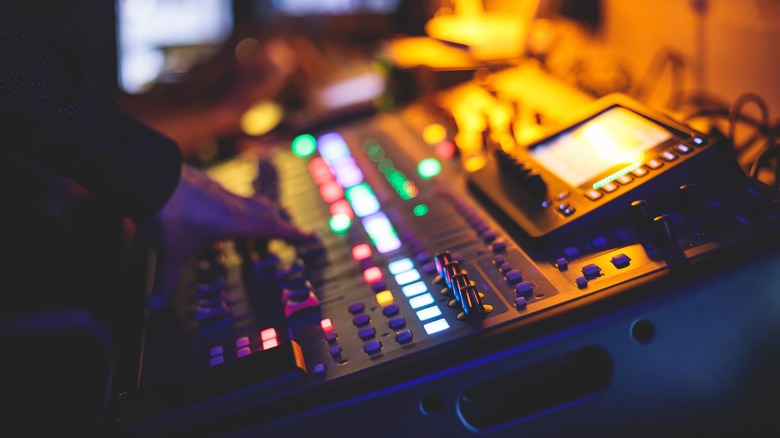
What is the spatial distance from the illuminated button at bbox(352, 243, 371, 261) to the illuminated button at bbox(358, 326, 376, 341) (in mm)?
173

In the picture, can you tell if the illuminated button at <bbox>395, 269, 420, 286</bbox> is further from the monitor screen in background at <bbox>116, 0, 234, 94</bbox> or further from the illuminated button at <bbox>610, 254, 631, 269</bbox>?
the monitor screen in background at <bbox>116, 0, 234, 94</bbox>

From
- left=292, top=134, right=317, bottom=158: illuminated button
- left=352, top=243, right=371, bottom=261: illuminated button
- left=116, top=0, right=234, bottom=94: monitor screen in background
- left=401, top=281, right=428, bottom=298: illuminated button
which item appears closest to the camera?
left=401, top=281, right=428, bottom=298: illuminated button

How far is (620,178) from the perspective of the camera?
29.9 inches

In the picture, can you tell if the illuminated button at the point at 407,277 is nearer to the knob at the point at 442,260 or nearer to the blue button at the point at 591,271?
the knob at the point at 442,260

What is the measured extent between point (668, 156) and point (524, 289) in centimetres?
24

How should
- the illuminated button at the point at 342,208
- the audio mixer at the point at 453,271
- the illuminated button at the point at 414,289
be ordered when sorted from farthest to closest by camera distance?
the illuminated button at the point at 342,208, the illuminated button at the point at 414,289, the audio mixer at the point at 453,271

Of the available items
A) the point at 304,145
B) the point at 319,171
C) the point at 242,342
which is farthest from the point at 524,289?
the point at 304,145

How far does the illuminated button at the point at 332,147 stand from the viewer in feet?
4.01

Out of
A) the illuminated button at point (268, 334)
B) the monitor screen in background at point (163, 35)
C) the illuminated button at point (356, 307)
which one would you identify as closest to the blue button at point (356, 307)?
the illuminated button at point (356, 307)

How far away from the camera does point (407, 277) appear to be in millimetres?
794

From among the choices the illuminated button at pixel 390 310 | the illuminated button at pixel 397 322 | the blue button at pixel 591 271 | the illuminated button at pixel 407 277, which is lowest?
the illuminated button at pixel 397 322

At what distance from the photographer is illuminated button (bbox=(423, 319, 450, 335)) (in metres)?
0.68

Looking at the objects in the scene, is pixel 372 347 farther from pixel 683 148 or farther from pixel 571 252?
pixel 683 148

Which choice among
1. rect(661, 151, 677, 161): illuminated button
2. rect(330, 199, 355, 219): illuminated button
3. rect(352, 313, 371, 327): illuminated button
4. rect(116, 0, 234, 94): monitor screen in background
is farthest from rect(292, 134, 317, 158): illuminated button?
rect(116, 0, 234, 94): monitor screen in background
